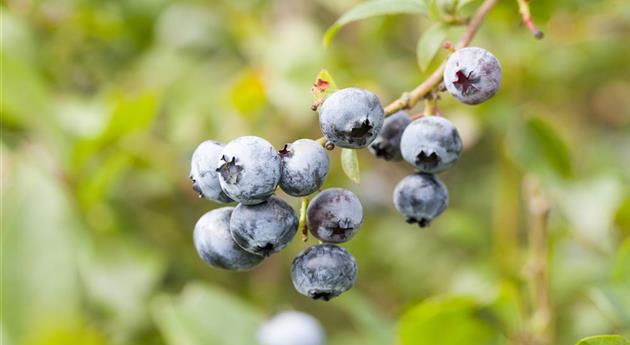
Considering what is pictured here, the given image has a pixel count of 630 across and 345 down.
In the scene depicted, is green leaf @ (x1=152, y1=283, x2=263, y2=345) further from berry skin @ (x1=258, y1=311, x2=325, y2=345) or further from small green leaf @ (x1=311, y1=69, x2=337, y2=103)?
small green leaf @ (x1=311, y1=69, x2=337, y2=103)

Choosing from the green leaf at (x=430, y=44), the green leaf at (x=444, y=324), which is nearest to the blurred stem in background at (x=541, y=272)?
the green leaf at (x=444, y=324)

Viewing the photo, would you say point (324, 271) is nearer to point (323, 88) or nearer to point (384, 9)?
point (323, 88)

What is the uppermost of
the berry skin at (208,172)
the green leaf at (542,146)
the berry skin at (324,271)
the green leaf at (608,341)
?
the green leaf at (542,146)

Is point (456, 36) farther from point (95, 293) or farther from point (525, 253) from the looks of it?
point (95, 293)

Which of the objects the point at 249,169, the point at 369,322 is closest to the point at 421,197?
the point at 249,169

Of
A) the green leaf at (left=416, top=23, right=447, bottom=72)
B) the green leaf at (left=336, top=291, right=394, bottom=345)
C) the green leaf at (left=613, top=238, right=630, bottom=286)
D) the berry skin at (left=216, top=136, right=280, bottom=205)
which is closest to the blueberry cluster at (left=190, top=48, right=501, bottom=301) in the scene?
the berry skin at (left=216, top=136, right=280, bottom=205)

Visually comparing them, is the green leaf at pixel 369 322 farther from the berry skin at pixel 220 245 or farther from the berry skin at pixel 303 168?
the berry skin at pixel 303 168
